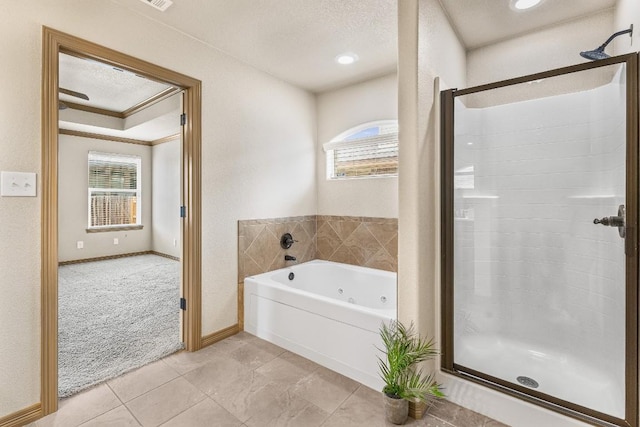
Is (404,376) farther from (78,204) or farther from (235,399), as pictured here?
(78,204)

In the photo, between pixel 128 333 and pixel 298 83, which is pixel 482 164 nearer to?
pixel 298 83

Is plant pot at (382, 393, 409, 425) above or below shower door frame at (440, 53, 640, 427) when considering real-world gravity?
below

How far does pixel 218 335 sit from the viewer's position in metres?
2.75

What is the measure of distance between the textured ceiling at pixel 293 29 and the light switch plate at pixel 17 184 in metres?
1.28

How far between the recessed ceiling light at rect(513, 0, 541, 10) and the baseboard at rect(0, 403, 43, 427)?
3.93m

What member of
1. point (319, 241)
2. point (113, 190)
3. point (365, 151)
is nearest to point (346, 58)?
point (365, 151)

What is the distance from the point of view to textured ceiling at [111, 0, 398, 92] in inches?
83.7

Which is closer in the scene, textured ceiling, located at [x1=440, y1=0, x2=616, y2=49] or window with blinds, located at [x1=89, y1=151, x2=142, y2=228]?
textured ceiling, located at [x1=440, y1=0, x2=616, y2=49]

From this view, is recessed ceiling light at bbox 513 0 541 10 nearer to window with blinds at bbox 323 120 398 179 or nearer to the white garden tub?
window with blinds at bbox 323 120 398 179

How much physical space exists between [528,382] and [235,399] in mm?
1803

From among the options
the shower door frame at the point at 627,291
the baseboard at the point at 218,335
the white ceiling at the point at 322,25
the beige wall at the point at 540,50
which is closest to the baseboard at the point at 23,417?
the baseboard at the point at 218,335

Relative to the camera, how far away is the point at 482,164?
2.24 meters

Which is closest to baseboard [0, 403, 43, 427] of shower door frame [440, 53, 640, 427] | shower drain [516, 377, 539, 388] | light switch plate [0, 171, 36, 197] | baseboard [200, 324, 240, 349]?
baseboard [200, 324, 240, 349]

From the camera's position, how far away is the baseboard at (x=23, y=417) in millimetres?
1660
